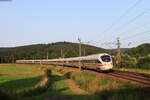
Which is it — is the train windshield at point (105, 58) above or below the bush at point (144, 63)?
above

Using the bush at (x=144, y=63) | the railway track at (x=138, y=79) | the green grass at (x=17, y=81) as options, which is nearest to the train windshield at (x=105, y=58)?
the railway track at (x=138, y=79)

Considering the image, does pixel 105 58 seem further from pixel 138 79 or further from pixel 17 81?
pixel 17 81

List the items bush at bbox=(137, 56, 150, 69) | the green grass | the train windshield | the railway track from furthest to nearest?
bush at bbox=(137, 56, 150, 69), the train windshield, the green grass, the railway track

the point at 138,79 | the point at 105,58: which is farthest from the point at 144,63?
the point at 138,79

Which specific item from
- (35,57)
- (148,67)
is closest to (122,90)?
(148,67)

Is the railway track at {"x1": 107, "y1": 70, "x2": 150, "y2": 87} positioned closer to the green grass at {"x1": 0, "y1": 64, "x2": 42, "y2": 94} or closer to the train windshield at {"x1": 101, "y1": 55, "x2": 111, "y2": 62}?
the train windshield at {"x1": 101, "y1": 55, "x2": 111, "y2": 62}

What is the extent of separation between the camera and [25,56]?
169875mm

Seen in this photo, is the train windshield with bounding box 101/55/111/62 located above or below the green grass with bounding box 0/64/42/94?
above

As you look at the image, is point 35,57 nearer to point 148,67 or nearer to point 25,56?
point 25,56

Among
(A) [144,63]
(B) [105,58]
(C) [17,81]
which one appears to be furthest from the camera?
(A) [144,63]

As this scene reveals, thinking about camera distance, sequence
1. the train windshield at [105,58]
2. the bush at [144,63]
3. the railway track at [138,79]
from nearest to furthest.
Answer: the railway track at [138,79] < the train windshield at [105,58] < the bush at [144,63]

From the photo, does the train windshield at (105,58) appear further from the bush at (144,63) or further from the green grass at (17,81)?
the bush at (144,63)

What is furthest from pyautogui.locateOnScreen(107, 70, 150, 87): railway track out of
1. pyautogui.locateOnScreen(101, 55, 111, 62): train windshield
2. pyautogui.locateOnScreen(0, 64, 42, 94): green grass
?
pyautogui.locateOnScreen(0, 64, 42, 94): green grass

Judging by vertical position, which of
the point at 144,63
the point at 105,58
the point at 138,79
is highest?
the point at 105,58
